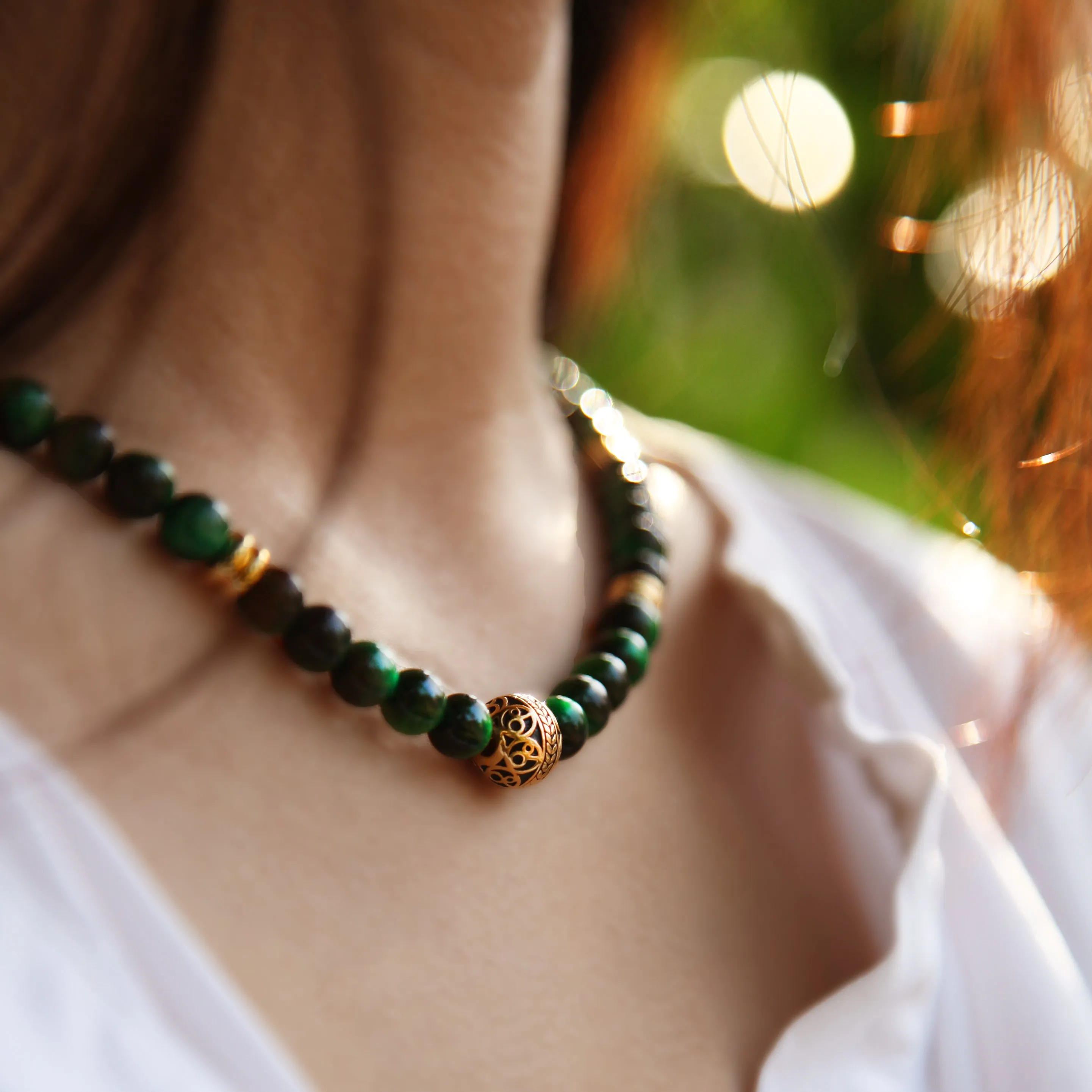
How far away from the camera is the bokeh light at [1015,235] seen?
60 centimetres

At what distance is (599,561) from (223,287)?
329mm

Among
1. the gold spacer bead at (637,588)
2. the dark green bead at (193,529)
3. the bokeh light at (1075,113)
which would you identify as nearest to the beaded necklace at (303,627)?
the dark green bead at (193,529)

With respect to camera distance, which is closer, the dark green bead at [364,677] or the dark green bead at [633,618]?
the dark green bead at [364,677]

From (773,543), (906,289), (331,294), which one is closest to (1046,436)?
(773,543)

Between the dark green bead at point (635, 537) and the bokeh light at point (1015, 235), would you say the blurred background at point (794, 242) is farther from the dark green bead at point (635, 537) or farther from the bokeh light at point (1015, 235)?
the dark green bead at point (635, 537)

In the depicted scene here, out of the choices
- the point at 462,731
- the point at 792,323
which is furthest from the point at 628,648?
the point at 792,323

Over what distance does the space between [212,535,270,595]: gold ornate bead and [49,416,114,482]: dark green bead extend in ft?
0.27

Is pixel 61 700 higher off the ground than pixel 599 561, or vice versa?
pixel 599 561

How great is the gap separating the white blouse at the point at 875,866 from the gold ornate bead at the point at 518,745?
0.58 ft

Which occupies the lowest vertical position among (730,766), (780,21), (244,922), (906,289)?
(244,922)

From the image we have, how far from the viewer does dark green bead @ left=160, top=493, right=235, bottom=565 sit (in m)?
0.56

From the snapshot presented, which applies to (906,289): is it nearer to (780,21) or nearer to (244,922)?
(780,21)

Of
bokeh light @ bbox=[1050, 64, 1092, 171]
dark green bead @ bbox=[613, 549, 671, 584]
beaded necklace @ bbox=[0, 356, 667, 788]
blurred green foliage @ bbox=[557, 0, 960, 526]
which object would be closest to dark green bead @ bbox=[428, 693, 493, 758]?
beaded necklace @ bbox=[0, 356, 667, 788]

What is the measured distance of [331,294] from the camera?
0.62 m
